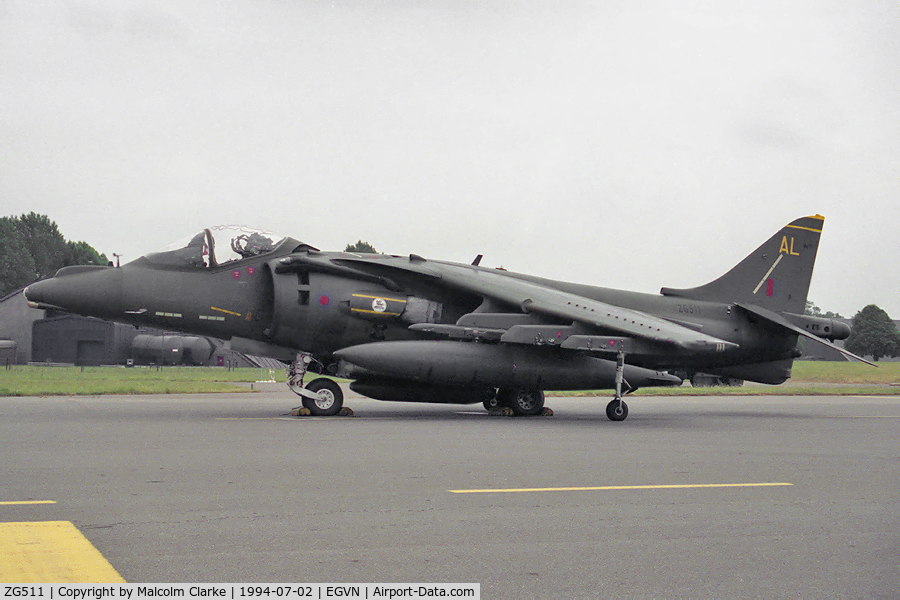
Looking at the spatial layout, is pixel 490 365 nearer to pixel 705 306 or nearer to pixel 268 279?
pixel 268 279

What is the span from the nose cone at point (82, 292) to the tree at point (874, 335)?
8681cm

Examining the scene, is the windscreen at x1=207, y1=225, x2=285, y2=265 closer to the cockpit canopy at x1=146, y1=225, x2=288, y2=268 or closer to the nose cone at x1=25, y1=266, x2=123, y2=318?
the cockpit canopy at x1=146, y1=225, x2=288, y2=268

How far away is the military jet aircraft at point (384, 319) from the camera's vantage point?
1412 centimetres

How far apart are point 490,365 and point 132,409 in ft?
22.1

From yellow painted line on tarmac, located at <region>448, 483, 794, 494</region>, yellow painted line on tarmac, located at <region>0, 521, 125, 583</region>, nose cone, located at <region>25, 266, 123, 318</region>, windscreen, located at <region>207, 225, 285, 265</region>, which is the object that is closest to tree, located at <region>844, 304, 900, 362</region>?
windscreen, located at <region>207, 225, 285, 265</region>

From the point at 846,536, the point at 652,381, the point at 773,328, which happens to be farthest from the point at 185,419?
the point at 773,328

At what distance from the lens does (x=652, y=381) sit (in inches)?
626

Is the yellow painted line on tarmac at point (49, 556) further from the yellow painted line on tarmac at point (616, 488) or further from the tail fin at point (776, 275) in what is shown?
the tail fin at point (776, 275)

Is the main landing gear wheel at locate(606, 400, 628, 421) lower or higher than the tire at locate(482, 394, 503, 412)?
higher

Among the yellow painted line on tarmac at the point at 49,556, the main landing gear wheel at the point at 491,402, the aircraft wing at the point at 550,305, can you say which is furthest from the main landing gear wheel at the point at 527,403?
the yellow painted line on tarmac at the point at 49,556

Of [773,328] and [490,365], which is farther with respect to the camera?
[773,328]

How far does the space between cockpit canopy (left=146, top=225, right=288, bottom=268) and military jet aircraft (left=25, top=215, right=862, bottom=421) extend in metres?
0.02

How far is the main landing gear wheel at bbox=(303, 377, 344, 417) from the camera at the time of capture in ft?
47.3
